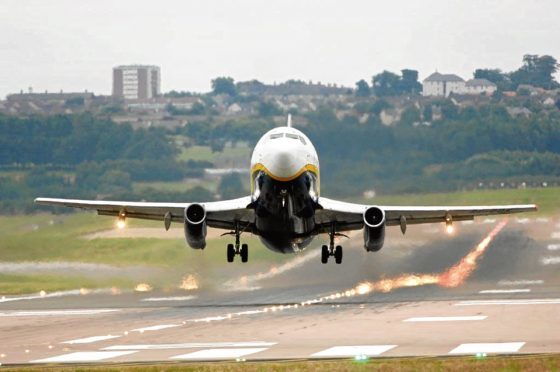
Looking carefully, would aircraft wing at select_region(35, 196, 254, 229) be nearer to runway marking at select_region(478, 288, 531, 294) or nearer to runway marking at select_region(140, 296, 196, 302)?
runway marking at select_region(140, 296, 196, 302)

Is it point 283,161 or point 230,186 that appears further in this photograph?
point 230,186

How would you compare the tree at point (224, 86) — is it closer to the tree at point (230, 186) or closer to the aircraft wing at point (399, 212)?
the tree at point (230, 186)

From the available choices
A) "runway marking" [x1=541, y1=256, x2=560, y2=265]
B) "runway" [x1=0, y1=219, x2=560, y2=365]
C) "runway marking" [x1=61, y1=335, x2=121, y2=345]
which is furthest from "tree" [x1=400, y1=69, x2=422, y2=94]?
"runway marking" [x1=61, y1=335, x2=121, y2=345]

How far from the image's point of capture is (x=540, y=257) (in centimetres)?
7950

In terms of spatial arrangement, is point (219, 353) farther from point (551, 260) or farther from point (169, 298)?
point (551, 260)

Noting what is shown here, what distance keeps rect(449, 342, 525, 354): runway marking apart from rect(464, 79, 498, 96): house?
69.3 metres

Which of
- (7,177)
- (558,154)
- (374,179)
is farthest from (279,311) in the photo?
(7,177)

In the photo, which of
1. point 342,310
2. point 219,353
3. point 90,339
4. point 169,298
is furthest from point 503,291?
point 219,353

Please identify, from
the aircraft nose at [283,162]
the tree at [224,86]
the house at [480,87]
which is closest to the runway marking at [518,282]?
the aircraft nose at [283,162]

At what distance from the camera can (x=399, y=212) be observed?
58469 millimetres

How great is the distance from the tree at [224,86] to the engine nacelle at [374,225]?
374 ft

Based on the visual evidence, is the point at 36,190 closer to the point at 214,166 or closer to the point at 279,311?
the point at 214,166

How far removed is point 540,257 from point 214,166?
35835mm

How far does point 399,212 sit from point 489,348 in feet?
25.4
